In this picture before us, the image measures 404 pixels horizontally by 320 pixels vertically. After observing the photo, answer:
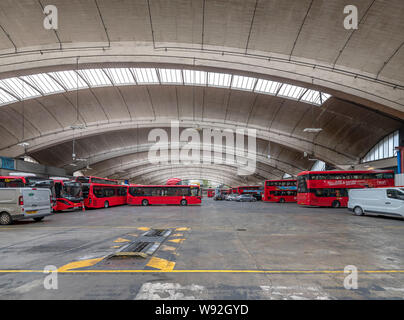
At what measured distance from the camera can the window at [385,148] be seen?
24.0m

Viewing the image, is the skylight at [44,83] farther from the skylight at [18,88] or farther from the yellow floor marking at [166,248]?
the yellow floor marking at [166,248]

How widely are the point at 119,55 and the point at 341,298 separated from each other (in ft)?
63.2

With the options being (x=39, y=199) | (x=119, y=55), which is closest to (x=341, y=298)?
(x=39, y=199)

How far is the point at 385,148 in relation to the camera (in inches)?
996

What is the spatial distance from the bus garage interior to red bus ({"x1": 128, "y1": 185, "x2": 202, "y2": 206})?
17cm

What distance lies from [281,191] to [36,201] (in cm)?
3089

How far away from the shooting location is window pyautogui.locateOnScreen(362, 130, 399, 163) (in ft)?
78.9

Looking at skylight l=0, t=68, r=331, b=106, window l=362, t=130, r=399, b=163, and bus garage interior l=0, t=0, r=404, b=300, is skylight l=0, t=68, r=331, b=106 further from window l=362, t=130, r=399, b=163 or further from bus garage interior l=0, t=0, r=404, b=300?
window l=362, t=130, r=399, b=163

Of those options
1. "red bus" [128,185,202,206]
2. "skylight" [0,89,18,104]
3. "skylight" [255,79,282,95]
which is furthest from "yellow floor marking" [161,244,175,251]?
"skylight" [0,89,18,104]

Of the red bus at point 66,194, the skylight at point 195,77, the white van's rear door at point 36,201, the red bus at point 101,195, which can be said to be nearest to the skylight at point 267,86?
the skylight at point 195,77

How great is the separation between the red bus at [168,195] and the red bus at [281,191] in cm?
1268

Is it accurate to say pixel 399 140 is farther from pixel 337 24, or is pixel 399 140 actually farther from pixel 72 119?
pixel 72 119

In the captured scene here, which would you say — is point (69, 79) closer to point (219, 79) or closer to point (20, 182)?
point (20, 182)
